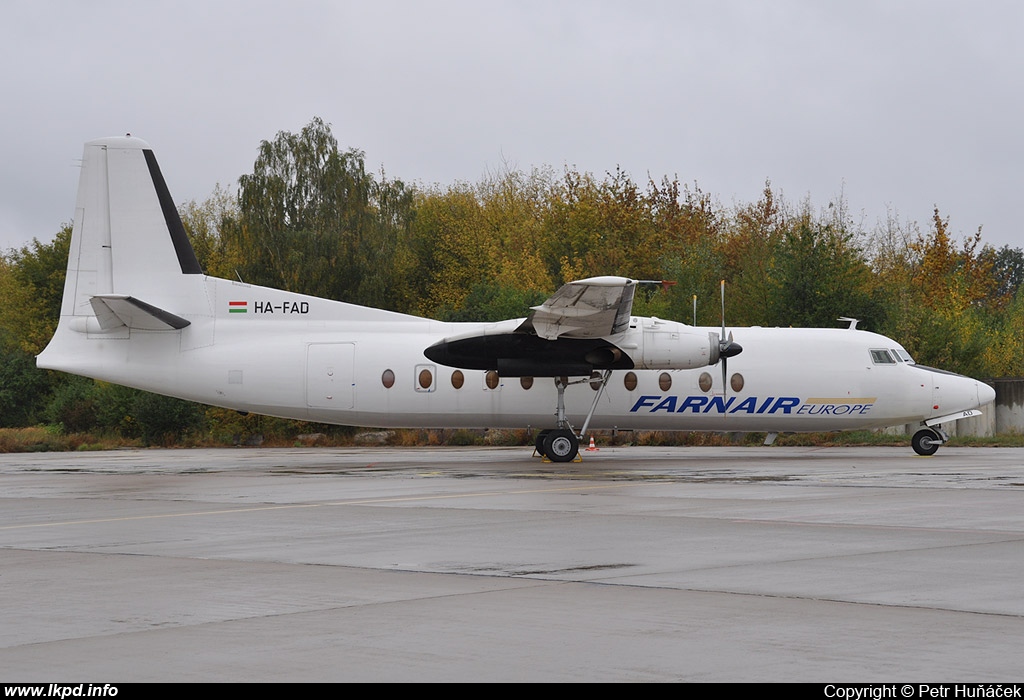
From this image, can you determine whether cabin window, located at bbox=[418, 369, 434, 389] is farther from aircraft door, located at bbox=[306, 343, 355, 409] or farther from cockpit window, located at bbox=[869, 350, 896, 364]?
cockpit window, located at bbox=[869, 350, 896, 364]

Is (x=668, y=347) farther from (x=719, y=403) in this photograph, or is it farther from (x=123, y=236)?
(x=123, y=236)

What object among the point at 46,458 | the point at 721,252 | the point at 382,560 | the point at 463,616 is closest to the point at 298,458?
the point at 46,458

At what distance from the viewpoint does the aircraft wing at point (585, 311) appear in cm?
2088

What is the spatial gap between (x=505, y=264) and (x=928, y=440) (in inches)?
1195

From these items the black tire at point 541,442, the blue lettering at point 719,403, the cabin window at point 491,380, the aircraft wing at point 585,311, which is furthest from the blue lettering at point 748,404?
the cabin window at point 491,380

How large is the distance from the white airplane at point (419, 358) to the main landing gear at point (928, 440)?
0.73 meters

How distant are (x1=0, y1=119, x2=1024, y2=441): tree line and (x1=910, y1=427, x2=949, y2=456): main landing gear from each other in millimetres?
8982

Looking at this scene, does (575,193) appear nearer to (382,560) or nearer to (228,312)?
(228,312)

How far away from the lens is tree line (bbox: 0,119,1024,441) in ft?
121

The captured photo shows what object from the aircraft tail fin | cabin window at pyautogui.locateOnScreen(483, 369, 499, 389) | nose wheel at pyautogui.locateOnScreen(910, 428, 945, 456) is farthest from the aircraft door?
nose wheel at pyautogui.locateOnScreen(910, 428, 945, 456)

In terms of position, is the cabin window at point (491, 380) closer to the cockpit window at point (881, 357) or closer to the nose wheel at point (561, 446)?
the nose wheel at point (561, 446)
